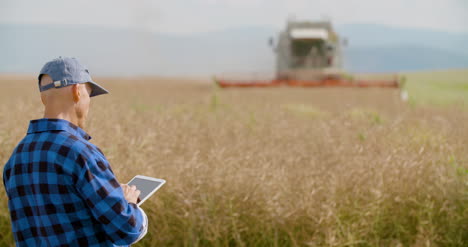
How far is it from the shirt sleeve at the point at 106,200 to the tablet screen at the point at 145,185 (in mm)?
168

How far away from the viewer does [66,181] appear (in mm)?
1413

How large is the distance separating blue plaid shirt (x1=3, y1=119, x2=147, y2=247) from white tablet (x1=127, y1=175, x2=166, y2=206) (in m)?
0.12

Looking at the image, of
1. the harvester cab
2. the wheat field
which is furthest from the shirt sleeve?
the harvester cab

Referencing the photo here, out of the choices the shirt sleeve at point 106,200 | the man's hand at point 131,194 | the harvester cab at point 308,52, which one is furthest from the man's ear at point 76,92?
the harvester cab at point 308,52

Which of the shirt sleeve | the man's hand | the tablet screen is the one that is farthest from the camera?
the tablet screen

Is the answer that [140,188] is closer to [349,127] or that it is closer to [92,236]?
[92,236]

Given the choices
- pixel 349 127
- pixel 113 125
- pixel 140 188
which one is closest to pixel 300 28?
pixel 349 127

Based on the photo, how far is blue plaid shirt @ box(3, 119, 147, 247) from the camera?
141 cm

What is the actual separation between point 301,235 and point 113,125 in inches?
83.7

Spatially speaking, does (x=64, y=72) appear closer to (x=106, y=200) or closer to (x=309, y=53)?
(x=106, y=200)

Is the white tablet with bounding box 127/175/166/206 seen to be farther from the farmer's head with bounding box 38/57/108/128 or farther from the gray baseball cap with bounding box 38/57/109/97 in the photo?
the gray baseball cap with bounding box 38/57/109/97

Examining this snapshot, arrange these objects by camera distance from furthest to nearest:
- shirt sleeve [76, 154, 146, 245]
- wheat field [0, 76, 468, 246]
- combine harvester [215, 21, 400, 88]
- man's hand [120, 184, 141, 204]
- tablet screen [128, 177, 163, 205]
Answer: combine harvester [215, 21, 400, 88], wheat field [0, 76, 468, 246], tablet screen [128, 177, 163, 205], man's hand [120, 184, 141, 204], shirt sleeve [76, 154, 146, 245]

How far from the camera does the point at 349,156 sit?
3.54 m

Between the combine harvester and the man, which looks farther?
the combine harvester
